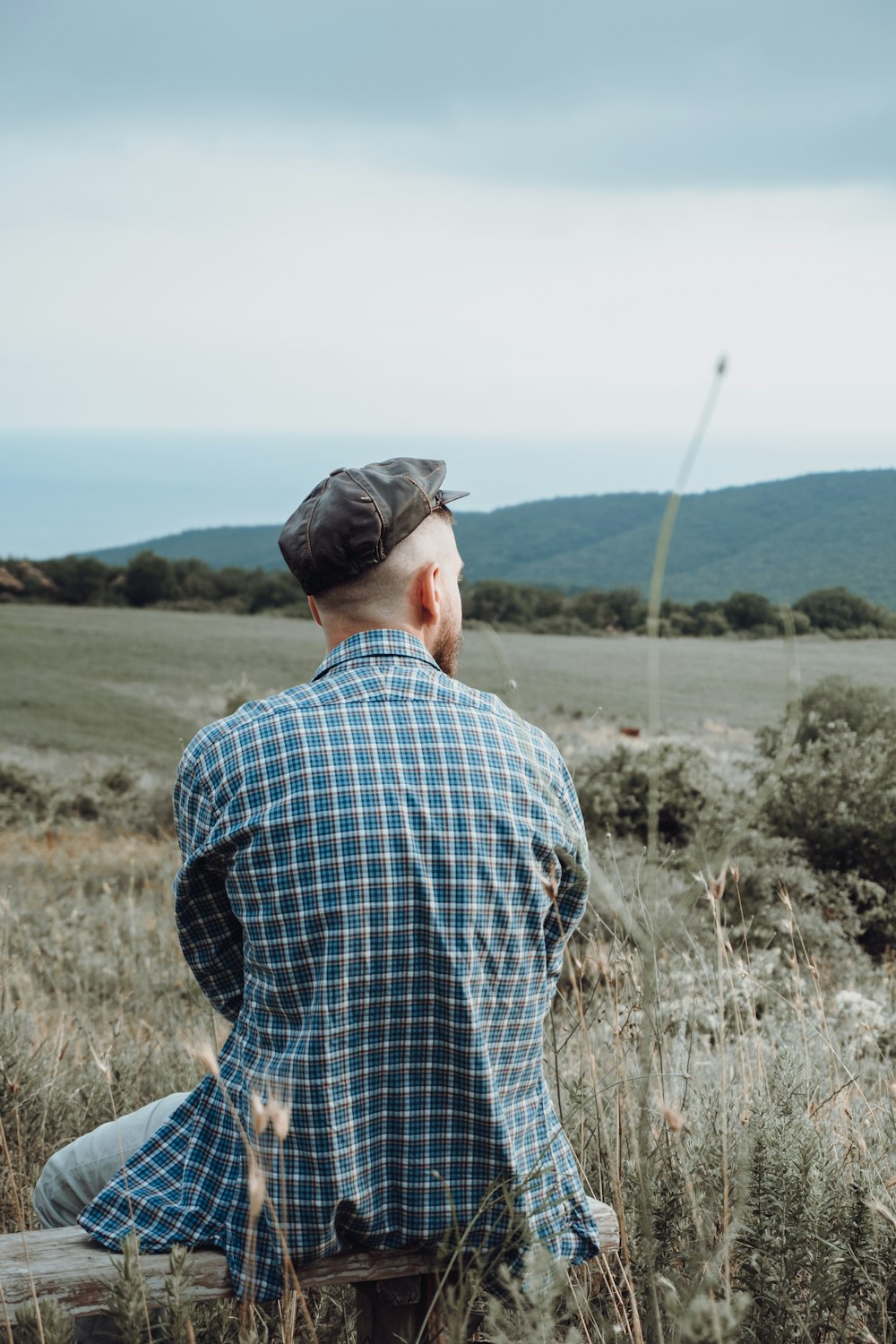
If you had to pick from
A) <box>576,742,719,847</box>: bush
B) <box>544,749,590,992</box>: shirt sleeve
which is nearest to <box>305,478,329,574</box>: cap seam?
<box>544,749,590,992</box>: shirt sleeve

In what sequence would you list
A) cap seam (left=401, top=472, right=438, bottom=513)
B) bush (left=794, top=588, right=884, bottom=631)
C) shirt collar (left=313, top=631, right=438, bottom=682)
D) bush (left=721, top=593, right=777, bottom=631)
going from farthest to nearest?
1. bush (left=721, top=593, right=777, bottom=631)
2. bush (left=794, top=588, right=884, bottom=631)
3. cap seam (left=401, top=472, right=438, bottom=513)
4. shirt collar (left=313, top=631, right=438, bottom=682)

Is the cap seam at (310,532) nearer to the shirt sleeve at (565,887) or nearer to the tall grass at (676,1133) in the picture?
the shirt sleeve at (565,887)

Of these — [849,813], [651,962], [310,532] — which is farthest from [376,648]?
[849,813]

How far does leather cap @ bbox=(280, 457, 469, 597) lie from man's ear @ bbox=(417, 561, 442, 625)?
7cm

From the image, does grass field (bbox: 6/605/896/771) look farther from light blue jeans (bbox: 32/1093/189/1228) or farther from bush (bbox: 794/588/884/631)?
light blue jeans (bbox: 32/1093/189/1228)

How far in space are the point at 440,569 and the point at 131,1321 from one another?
1140mm

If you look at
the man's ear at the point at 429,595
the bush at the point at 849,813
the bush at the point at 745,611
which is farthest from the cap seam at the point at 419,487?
Result: the bush at the point at 745,611

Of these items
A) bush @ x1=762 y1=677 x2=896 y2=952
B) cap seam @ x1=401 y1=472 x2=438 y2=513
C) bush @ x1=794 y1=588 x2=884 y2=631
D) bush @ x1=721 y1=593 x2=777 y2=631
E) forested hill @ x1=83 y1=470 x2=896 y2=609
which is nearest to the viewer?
cap seam @ x1=401 y1=472 x2=438 y2=513

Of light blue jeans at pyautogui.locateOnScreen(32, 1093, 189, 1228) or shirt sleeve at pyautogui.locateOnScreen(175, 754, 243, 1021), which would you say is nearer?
shirt sleeve at pyautogui.locateOnScreen(175, 754, 243, 1021)

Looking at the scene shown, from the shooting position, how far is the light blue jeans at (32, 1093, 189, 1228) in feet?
5.70

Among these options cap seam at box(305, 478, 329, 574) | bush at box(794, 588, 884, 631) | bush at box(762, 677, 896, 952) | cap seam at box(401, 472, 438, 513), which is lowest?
bush at box(762, 677, 896, 952)

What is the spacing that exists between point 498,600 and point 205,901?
1427 cm

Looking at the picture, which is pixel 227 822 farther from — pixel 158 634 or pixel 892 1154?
pixel 158 634

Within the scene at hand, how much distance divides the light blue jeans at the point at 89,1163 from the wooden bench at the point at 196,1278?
0.66ft
